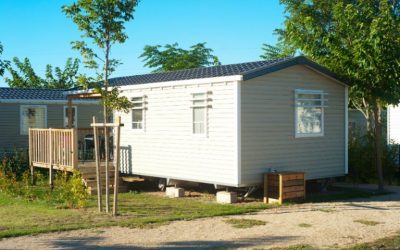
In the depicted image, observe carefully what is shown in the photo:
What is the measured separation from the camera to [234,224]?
9.29 m

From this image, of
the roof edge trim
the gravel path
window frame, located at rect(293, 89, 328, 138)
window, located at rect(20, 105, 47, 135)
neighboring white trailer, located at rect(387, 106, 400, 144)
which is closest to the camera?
the gravel path

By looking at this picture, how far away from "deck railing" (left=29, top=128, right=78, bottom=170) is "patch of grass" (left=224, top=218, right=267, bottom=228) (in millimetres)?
5589

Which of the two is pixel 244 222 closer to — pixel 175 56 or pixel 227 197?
pixel 227 197

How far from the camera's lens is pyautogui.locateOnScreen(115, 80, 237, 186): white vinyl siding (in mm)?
12148

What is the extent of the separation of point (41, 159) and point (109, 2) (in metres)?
6.19

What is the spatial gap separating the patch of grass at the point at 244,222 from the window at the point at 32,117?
1383 cm

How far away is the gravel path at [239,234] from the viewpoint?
772 centimetres

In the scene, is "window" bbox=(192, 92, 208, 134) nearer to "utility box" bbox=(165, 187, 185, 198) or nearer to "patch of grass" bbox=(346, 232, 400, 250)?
"utility box" bbox=(165, 187, 185, 198)

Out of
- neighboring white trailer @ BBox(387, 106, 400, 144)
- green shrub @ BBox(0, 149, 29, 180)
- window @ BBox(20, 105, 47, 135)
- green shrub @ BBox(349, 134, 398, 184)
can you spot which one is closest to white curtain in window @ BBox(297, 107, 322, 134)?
green shrub @ BBox(349, 134, 398, 184)

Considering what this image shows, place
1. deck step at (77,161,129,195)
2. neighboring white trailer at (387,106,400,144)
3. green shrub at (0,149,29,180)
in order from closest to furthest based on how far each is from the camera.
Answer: deck step at (77,161,129,195)
green shrub at (0,149,29,180)
neighboring white trailer at (387,106,400,144)

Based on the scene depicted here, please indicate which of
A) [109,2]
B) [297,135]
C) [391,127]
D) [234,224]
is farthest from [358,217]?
[391,127]

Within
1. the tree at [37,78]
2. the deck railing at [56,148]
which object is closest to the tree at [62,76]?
the tree at [37,78]

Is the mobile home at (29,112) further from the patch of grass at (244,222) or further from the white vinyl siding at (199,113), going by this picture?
the patch of grass at (244,222)

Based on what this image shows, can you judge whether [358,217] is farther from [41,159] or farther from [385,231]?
[41,159]
